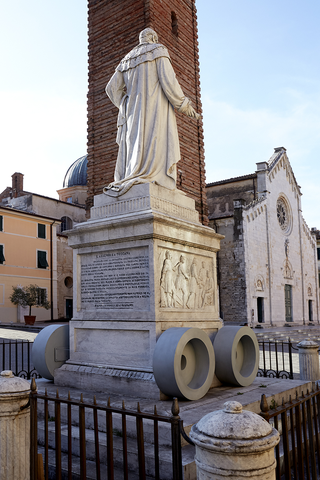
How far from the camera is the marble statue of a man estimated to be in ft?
20.1

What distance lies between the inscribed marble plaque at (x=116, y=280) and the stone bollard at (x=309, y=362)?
329 cm

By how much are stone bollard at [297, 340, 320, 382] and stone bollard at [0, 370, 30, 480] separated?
5048mm

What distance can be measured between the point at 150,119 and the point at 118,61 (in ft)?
42.6

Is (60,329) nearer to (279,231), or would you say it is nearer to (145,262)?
(145,262)

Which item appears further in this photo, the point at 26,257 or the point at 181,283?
the point at 26,257

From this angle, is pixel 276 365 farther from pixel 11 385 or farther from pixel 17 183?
pixel 17 183

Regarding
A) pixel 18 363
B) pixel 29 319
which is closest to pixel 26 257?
pixel 29 319

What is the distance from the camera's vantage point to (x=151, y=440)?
13.3 feet

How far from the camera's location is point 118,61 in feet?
58.4

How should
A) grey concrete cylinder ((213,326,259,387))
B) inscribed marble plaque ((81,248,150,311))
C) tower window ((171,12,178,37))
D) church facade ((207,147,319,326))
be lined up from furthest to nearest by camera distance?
church facade ((207,147,319,326)) < tower window ((171,12,178,37)) < grey concrete cylinder ((213,326,259,387)) < inscribed marble plaque ((81,248,150,311))

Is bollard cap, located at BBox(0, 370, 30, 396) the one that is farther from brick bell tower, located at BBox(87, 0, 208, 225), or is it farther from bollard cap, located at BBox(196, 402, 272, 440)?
brick bell tower, located at BBox(87, 0, 208, 225)

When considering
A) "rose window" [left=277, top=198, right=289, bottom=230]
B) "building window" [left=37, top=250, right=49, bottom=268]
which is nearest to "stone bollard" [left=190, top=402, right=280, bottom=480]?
"building window" [left=37, top=250, right=49, bottom=268]

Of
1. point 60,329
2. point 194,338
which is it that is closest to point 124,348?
point 194,338

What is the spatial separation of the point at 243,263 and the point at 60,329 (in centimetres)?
2367
